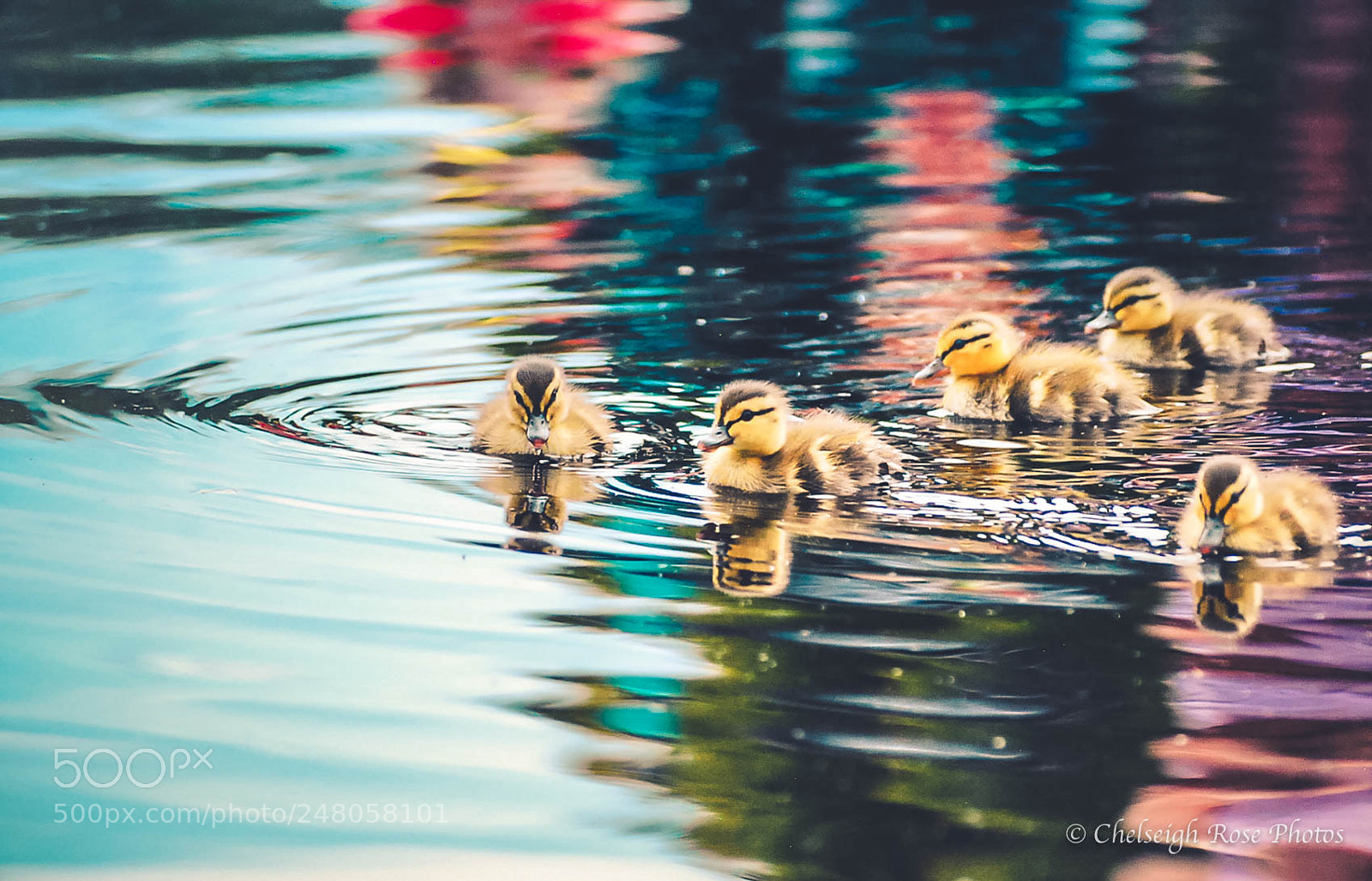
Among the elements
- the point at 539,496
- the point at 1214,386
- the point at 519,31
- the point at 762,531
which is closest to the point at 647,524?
the point at 762,531

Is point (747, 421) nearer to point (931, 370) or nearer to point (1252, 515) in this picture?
point (931, 370)

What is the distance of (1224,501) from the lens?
371 cm

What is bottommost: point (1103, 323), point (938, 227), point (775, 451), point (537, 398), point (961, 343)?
point (775, 451)

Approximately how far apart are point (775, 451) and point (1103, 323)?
1.71 meters

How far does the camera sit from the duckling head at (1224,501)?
12.2ft

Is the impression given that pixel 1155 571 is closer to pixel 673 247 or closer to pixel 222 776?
pixel 222 776

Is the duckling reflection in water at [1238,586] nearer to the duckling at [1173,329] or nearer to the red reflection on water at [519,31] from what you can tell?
the duckling at [1173,329]

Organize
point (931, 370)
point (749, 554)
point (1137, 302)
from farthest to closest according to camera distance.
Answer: point (1137, 302)
point (931, 370)
point (749, 554)

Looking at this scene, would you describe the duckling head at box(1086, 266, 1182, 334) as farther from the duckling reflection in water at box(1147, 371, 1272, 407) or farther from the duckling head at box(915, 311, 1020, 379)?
the duckling head at box(915, 311, 1020, 379)

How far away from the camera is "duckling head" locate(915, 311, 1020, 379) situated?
508 centimetres

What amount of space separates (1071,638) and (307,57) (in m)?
9.83

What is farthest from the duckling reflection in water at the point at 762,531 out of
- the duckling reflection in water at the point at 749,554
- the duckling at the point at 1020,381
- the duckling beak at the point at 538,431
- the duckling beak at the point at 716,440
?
the duckling at the point at 1020,381

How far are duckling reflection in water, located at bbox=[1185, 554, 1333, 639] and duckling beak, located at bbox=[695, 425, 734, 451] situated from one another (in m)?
1.16

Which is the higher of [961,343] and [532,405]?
[961,343]
